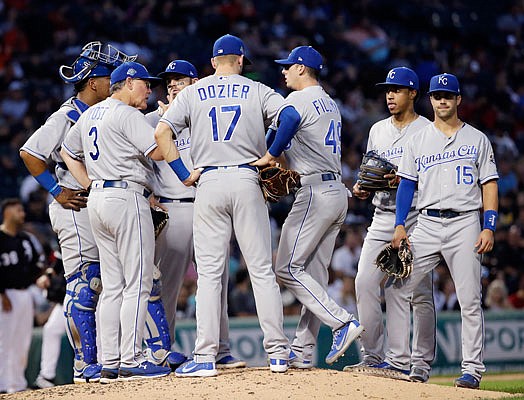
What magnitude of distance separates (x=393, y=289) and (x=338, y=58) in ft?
42.5

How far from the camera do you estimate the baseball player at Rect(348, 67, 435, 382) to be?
8.24 m

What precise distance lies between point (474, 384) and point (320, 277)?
1.43 meters

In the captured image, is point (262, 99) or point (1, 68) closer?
point (262, 99)

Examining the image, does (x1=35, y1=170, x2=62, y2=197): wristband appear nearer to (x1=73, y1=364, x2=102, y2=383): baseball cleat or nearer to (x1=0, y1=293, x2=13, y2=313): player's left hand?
(x1=73, y1=364, x2=102, y2=383): baseball cleat

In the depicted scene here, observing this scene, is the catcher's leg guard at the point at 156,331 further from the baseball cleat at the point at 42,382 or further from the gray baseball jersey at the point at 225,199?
the baseball cleat at the point at 42,382

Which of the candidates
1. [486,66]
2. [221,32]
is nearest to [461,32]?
[486,66]

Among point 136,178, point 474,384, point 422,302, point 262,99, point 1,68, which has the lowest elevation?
point 474,384

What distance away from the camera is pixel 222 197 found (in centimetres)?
730

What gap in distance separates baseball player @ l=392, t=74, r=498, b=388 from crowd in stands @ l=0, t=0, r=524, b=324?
5802mm

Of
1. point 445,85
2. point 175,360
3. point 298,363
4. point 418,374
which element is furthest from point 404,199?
point 175,360

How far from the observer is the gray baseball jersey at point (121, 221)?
7.41 m

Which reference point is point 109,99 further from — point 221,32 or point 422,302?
point 221,32

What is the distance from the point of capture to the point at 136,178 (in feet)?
24.7

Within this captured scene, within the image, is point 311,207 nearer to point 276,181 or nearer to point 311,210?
point 311,210
